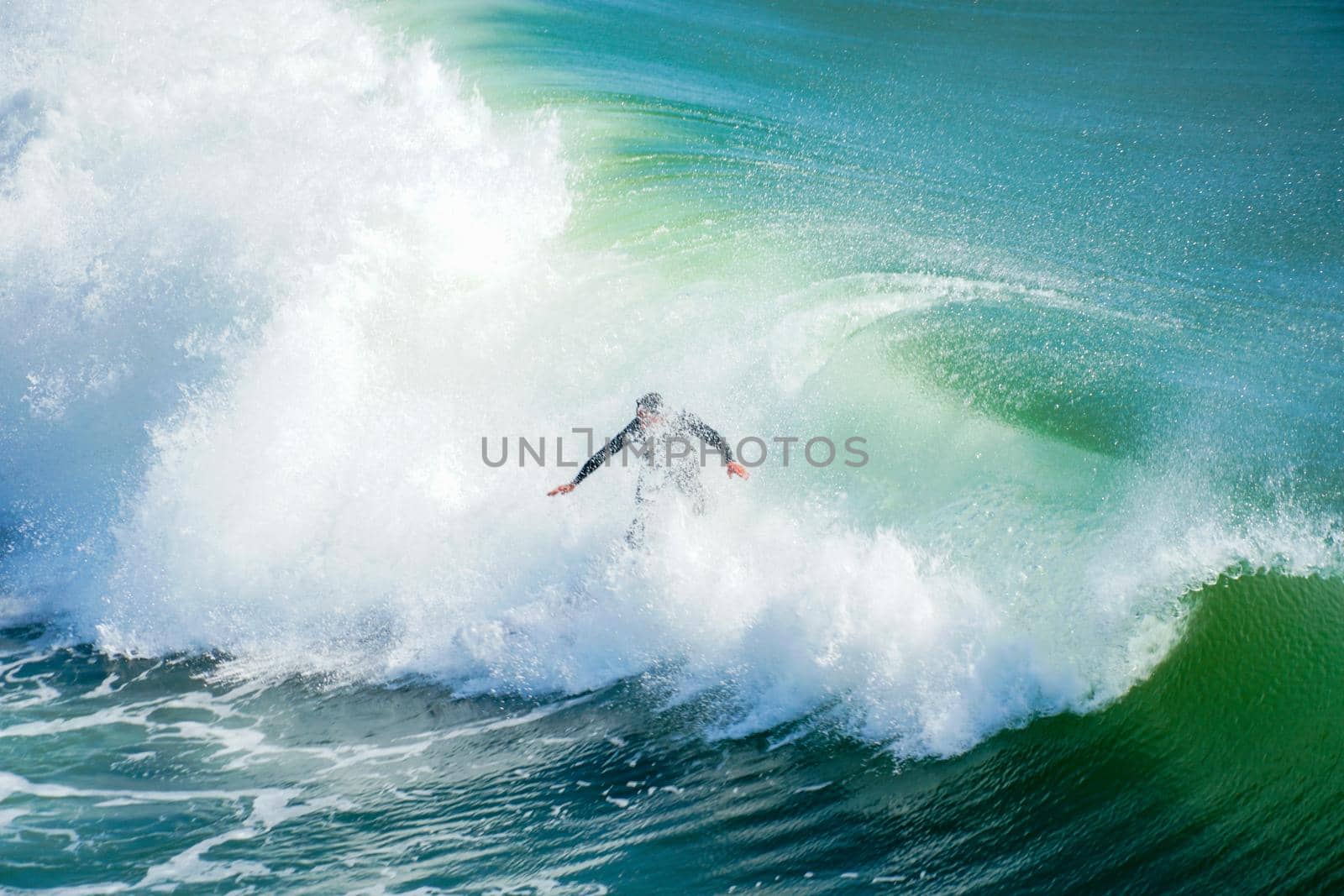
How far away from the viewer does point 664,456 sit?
23.7 ft

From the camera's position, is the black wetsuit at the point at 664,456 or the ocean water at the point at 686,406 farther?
the black wetsuit at the point at 664,456

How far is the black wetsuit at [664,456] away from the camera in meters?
7.11

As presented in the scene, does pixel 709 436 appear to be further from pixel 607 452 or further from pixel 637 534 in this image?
pixel 637 534

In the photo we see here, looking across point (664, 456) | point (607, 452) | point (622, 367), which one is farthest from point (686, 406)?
point (607, 452)

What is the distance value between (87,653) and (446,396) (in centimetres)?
368

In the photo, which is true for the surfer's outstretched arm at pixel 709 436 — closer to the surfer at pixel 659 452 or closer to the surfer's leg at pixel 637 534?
the surfer at pixel 659 452

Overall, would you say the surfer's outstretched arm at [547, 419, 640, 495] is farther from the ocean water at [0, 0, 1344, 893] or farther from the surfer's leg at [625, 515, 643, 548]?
the ocean water at [0, 0, 1344, 893]

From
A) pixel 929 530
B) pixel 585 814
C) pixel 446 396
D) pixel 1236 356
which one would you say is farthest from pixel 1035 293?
pixel 585 814

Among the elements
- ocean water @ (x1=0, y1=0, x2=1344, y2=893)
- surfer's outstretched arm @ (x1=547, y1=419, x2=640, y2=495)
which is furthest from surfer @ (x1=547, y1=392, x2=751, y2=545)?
ocean water @ (x1=0, y1=0, x2=1344, y2=893)

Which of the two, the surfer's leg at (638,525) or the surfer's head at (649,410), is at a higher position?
the surfer's head at (649,410)

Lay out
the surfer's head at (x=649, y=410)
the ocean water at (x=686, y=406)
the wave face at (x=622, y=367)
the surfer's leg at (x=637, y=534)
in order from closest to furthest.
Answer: the ocean water at (x=686, y=406) < the wave face at (x=622, y=367) < the surfer's head at (x=649, y=410) < the surfer's leg at (x=637, y=534)

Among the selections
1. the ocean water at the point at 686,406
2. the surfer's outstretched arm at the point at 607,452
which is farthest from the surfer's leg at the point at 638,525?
the surfer's outstretched arm at the point at 607,452

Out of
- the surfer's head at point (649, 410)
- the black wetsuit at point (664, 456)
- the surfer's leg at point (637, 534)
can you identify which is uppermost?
the surfer's head at point (649, 410)

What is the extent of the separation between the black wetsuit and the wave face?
0.29 m
